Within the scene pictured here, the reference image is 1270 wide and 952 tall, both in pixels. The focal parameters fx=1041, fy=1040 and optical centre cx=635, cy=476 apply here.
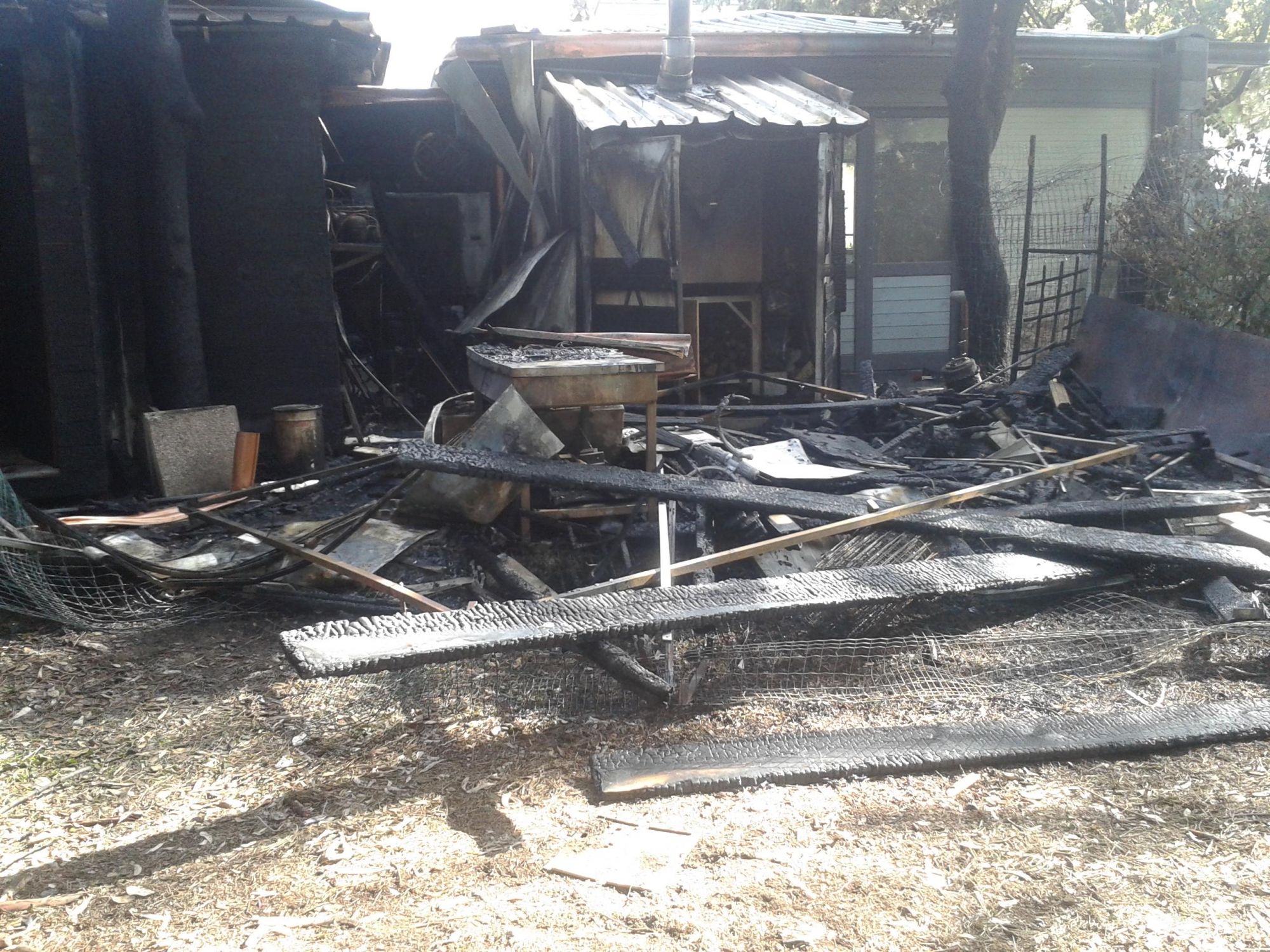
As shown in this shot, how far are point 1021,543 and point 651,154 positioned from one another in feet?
15.7

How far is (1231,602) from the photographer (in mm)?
4594

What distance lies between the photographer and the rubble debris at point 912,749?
11.0ft

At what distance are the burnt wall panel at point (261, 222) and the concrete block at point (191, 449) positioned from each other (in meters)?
1.09

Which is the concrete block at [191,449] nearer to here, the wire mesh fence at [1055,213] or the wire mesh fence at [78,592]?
the wire mesh fence at [78,592]

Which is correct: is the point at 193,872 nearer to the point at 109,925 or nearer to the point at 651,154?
the point at 109,925

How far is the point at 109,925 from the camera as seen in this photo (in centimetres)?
267

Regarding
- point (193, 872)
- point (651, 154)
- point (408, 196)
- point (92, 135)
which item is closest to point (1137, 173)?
point (651, 154)

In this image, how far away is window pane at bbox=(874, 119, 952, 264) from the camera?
1197cm

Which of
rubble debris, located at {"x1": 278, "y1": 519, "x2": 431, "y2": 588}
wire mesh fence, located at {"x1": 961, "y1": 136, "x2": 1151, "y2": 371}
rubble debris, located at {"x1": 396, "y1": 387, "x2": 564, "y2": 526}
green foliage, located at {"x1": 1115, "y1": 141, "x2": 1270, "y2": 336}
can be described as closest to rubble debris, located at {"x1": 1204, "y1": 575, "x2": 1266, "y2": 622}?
rubble debris, located at {"x1": 396, "y1": 387, "x2": 564, "y2": 526}

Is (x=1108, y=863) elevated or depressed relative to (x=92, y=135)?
depressed

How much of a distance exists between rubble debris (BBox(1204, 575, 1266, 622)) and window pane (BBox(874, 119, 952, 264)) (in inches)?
309

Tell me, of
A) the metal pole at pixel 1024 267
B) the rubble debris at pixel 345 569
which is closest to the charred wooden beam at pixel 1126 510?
the rubble debris at pixel 345 569

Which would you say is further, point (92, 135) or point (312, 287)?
point (312, 287)

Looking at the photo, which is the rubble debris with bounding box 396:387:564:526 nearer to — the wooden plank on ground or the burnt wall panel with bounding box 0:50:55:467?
the wooden plank on ground
